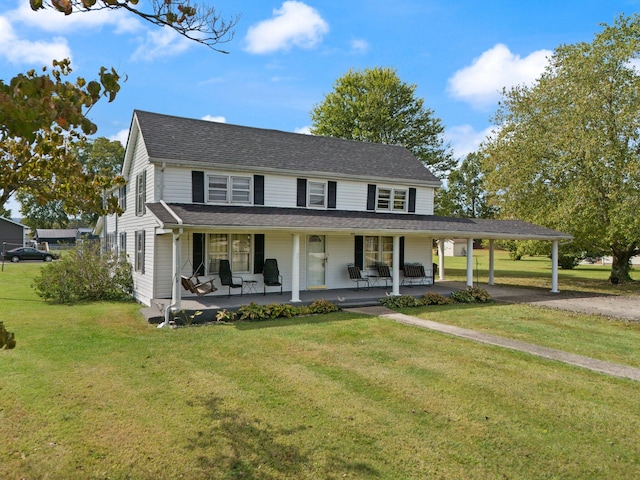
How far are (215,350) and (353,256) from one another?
8.70 m

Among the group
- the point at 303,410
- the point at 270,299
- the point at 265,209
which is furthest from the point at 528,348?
the point at 265,209

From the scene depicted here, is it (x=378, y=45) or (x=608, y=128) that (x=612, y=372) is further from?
(x=608, y=128)

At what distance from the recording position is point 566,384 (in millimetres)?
6352

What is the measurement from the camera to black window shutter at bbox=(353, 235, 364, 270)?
16000 mm

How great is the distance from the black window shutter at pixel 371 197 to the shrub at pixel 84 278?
32.1 feet

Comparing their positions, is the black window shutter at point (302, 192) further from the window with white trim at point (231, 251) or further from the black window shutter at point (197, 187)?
the black window shutter at point (197, 187)

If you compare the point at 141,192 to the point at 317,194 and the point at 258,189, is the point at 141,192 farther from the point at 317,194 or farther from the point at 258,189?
the point at 317,194

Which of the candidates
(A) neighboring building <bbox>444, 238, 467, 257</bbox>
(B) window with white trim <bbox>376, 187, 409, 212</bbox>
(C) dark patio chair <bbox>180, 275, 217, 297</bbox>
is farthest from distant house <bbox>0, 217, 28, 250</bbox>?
(A) neighboring building <bbox>444, 238, 467, 257</bbox>

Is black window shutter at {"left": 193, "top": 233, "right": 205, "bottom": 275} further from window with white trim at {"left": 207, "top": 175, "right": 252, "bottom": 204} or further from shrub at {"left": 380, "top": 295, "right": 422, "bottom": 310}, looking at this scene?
shrub at {"left": 380, "top": 295, "right": 422, "bottom": 310}

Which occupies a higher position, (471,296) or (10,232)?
(10,232)

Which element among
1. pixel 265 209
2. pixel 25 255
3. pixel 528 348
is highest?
pixel 265 209

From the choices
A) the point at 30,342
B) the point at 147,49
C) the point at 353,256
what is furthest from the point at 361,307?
the point at 147,49

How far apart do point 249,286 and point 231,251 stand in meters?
1.34

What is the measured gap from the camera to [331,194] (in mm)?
16312
